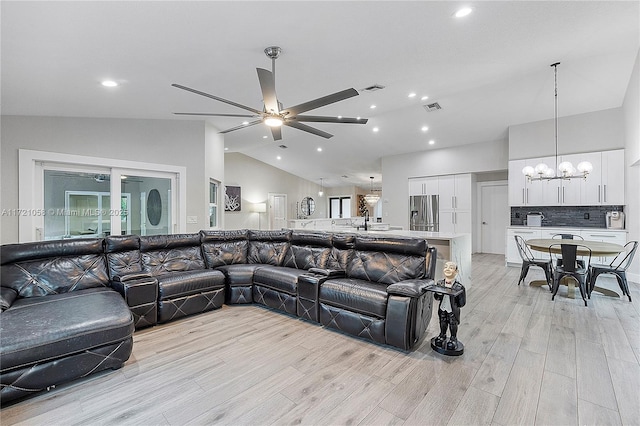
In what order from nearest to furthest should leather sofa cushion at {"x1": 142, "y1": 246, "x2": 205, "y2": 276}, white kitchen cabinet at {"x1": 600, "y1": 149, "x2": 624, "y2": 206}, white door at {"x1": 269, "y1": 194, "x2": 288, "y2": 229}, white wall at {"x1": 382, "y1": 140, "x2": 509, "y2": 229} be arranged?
leather sofa cushion at {"x1": 142, "y1": 246, "x2": 205, "y2": 276} < white kitchen cabinet at {"x1": 600, "y1": 149, "x2": 624, "y2": 206} < white wall at {"x1": 382, "y1": 140, "x2": 509, "y2": 229} < white door at {"x1": 269, "y1": 194, "x2": 288, "y2": 229}

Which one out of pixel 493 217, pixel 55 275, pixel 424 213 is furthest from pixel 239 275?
pixel 493 217

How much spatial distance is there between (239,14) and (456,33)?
83.9 inches

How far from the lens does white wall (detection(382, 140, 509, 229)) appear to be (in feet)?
24.3

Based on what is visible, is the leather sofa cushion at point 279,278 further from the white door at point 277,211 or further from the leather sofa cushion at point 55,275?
the white door at point 277,211

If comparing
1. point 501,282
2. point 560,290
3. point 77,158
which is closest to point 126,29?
point 77,158

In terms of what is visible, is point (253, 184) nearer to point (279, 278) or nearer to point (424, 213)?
point (424, 213)

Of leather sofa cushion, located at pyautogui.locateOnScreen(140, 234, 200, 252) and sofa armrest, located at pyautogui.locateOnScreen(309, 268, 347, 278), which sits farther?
leather sofa cushion, located at pyautogui.locateOnScreen(140, 234, 200, 252)

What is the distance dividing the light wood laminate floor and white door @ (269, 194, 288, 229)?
8192mm

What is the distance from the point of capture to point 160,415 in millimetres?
1843

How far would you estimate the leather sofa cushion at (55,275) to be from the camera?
2.85m

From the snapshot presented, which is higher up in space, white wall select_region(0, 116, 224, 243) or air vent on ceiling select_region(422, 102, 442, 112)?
air vent on ceiling select_region(422, 102, 442, 112)

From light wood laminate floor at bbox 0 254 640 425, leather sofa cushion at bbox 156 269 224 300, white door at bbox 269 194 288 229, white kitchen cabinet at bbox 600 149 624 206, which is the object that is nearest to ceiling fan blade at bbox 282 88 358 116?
leather sofa cushion at bbox 156 269 224 300

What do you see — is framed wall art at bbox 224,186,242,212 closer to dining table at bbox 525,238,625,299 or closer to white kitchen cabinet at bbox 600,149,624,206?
dining table at bbox 525,238,625,299

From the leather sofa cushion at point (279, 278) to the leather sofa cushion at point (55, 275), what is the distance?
1.72 m
